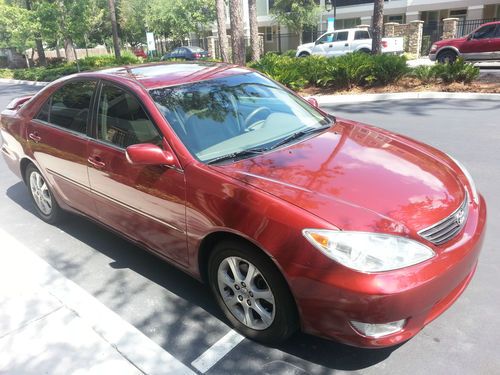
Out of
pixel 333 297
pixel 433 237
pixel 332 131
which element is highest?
pixel 332 131

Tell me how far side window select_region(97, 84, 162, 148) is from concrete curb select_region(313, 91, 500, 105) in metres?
8.39

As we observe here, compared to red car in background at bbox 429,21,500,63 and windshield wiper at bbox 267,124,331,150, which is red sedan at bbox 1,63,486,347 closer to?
windshield wiper at bbox 267,124,331,150

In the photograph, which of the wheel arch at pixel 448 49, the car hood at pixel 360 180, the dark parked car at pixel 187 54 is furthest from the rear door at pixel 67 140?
the dark parked car at pixel 187 54

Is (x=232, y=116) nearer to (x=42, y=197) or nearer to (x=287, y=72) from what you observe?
(x=42, y=197)

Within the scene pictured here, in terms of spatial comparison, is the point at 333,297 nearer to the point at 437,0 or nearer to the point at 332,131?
the point at 332,131

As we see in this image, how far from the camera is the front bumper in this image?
2230mm

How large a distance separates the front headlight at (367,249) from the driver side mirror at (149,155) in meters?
1.13

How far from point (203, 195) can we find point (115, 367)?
115 centimetres

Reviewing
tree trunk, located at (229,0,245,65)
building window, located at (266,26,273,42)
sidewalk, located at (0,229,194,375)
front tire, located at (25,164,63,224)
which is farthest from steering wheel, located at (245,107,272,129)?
building window, located at (266,26,273,42)

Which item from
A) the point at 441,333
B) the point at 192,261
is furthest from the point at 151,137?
the point at 441,333

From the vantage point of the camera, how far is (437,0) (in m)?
29.4

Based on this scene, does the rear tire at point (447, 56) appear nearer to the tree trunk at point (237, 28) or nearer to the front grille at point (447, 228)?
the tree trunk at point (237, 28)

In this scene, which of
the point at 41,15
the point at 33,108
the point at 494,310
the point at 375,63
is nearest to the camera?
the point at 494,310

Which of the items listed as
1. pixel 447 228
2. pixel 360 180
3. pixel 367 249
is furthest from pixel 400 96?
pixel 367 249
